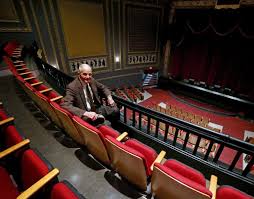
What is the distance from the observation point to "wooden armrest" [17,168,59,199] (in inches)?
29.9

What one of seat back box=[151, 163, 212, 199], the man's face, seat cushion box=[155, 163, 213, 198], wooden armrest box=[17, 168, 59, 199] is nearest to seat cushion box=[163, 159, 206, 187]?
seat back box=[151, 163, 212, 199]

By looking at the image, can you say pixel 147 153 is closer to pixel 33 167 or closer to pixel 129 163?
pixel 129 163

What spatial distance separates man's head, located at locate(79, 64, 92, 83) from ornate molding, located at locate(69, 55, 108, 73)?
14.7ft

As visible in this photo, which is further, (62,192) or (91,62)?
(91,62)

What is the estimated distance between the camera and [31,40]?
14.2ft

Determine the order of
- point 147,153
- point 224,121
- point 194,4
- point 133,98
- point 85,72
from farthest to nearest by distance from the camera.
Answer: point 133,98 → point 194,4 → point 224,121 → point 85,72 → point 147,153

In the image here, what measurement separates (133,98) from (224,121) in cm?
369

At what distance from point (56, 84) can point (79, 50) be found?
3.44m

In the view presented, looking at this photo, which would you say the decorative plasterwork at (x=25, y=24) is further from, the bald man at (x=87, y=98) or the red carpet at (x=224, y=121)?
the red carpet at (x=224, y=121)

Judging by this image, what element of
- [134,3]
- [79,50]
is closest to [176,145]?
[79,50]

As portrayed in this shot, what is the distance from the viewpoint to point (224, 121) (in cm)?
535

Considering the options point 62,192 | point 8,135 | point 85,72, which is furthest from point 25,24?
point 62,192

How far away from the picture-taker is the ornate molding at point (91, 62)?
5844mm

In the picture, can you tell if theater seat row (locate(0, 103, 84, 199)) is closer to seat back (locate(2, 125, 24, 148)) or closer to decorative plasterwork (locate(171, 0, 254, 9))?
seat back (locate(2, 125, 24, 148))
